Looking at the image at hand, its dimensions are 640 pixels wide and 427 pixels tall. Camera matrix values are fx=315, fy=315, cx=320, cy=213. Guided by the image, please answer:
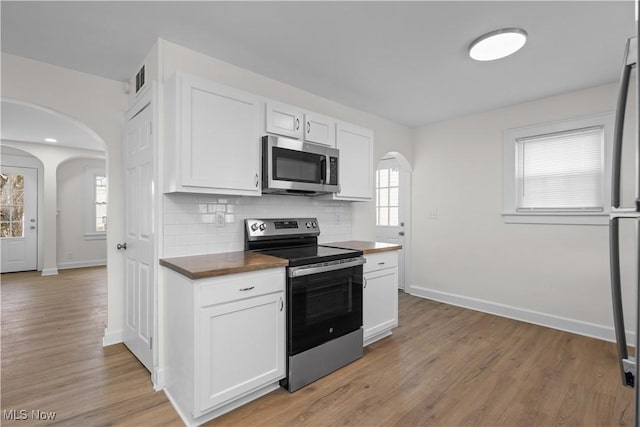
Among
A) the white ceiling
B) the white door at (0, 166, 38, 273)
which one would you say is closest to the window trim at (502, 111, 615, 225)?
the white ceiling

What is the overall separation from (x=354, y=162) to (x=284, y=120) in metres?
0.93

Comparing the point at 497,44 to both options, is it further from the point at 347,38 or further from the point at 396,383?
the point at 396,383

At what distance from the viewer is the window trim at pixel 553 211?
304 centimetres

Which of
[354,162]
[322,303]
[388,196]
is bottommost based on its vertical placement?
[322,303]

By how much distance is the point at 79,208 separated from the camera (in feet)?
21.7

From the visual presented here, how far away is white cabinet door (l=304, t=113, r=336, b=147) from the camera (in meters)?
2.75

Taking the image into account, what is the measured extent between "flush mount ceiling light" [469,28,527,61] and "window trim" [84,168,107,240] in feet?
24.4

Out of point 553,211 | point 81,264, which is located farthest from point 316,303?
point 81,264

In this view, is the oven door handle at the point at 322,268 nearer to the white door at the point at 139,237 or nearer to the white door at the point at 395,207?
the white door at the point at 139,237

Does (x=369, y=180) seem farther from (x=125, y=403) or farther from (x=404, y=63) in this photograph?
(x=125, y=403)

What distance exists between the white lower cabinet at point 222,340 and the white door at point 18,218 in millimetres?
6056

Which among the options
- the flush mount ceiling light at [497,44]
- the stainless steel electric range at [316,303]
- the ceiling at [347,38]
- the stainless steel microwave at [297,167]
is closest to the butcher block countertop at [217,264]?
the stainless steel electric range at [316,303]

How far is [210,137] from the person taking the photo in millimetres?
2180

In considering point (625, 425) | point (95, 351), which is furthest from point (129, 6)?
point (625, 425)
